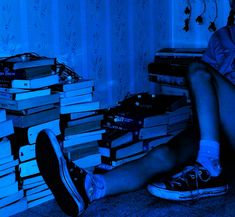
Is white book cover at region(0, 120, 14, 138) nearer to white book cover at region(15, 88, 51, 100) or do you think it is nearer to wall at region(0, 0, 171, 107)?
white book cover at region(15, 88, 51, 100)

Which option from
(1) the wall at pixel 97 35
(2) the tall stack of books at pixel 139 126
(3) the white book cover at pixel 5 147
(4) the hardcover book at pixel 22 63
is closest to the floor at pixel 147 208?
(3) the white book cover at pixel 5 147

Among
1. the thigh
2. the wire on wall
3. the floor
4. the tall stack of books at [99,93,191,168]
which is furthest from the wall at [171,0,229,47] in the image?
the floor

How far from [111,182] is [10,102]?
21.4 inches

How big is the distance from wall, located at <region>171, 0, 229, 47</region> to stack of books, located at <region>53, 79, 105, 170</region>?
1.08 m

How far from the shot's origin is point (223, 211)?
Result: 165 cm

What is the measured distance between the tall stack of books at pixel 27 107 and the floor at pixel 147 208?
115 mm

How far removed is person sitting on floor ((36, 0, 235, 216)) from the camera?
1489 mm

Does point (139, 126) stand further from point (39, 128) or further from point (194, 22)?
point (194, 22)

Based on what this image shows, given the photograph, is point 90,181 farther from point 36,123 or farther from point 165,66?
point 165,66

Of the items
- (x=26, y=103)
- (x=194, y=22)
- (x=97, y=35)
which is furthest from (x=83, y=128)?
(x=194, y=22)

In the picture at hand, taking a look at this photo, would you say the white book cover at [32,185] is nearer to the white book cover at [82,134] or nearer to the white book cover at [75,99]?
the white book cover at [82,134]

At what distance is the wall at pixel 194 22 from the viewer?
271 cm

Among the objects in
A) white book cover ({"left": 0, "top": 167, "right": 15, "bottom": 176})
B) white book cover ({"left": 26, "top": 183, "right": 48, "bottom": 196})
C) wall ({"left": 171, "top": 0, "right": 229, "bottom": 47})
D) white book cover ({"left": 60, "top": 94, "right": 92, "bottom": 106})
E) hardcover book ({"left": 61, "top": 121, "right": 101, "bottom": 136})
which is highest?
wall ({"left": 171, "top": 0, "right": 229, "bottom": 47})

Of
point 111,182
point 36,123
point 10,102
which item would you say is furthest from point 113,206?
point 10,102
